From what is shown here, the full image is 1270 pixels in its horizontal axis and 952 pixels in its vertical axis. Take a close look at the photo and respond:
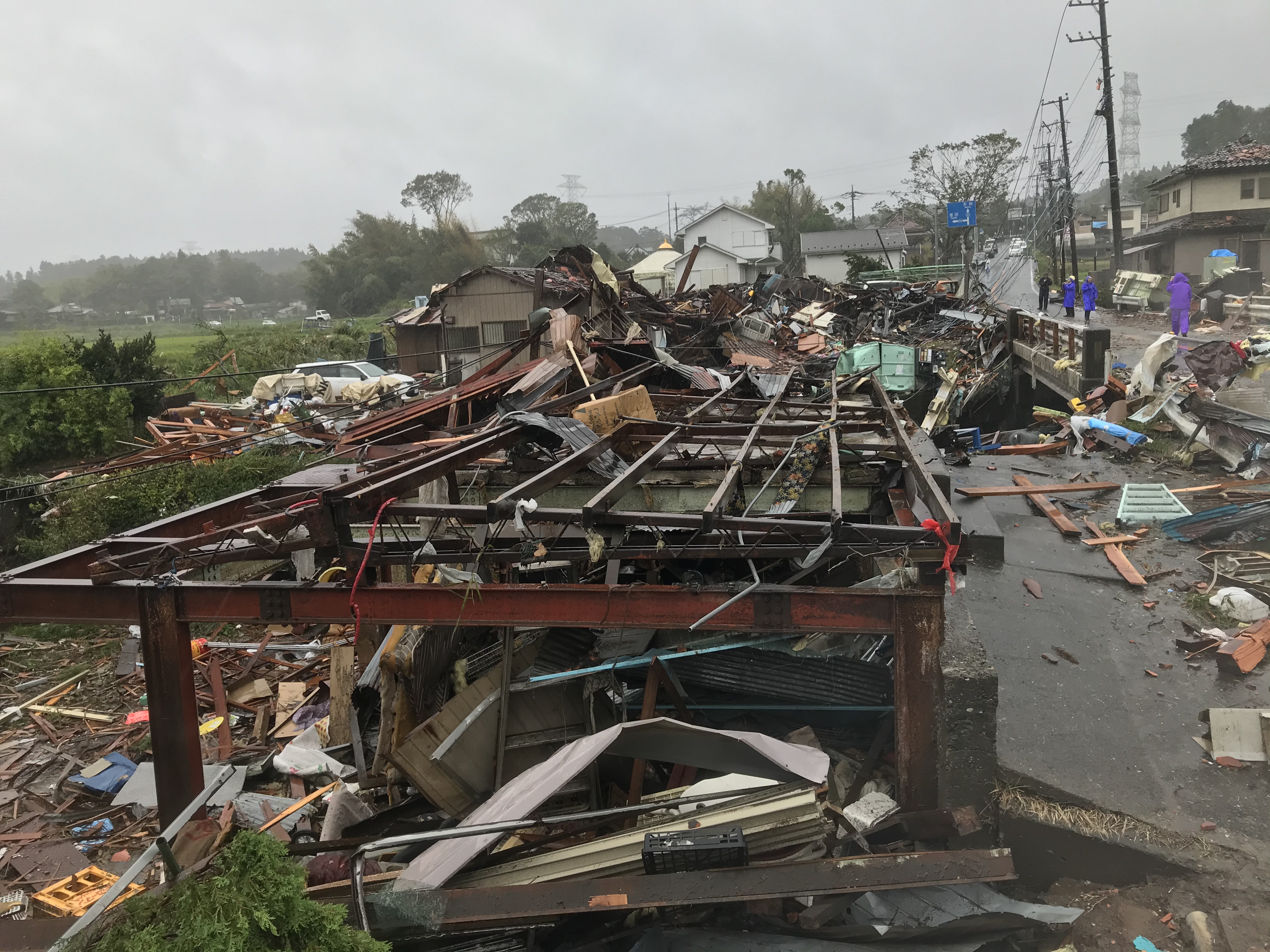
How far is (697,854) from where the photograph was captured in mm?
4062

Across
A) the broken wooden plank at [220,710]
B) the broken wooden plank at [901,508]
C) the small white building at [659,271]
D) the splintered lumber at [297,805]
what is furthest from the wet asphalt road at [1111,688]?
the small white building at [659,271]

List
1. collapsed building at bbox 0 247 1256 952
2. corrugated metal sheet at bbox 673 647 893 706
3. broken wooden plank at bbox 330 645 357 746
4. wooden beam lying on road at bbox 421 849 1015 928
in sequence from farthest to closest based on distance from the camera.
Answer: broken wooden plank at bbox 330 645 357 746
corrugated metal sheet at bbox 673 647 893 706
collapsed building at bbox 0 247 1256 952
wooden beam lying on road at bbox 421 849 1015 928

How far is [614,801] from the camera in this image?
5.80 meters

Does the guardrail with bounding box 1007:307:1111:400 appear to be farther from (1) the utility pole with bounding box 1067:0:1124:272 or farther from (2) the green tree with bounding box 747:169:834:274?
(2) the green tree with bounding box 747:169:834:274

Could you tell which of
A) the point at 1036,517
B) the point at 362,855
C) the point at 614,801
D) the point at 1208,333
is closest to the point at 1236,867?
the point at 614,801

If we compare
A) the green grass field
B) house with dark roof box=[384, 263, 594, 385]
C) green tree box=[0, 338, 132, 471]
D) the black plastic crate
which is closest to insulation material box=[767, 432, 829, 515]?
the black plastic crate

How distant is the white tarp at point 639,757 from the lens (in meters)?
4.05

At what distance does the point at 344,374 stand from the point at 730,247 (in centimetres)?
4939

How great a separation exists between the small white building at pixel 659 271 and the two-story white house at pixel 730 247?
1565 mm

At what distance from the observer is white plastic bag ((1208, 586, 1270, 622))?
7.67 m

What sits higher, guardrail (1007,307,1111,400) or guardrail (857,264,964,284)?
guardrail (857,264,964,284)

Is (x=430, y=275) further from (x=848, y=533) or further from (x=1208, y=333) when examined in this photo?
(x=848, y=533)

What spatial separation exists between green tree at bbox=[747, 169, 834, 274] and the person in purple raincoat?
49846mm

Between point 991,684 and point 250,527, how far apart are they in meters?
5.05
